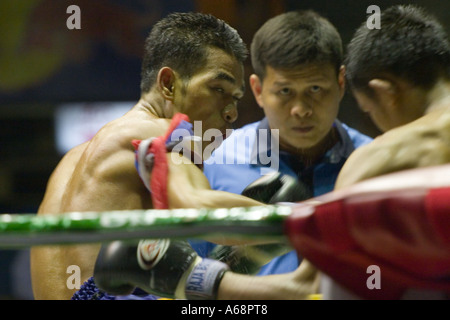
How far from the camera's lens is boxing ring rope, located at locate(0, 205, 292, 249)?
0.79 metres

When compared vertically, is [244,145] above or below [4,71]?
below

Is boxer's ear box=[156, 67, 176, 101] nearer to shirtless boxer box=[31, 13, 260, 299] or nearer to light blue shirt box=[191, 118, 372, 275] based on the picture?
shirtless boxer box=[31, 13, 260, 299]

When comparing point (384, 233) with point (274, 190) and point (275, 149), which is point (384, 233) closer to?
point (274, 190)

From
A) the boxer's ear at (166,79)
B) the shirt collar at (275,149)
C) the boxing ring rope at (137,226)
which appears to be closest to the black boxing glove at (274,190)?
the boxer's ear at (166,79)

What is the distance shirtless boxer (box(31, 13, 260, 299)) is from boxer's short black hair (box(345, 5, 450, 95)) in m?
0.40

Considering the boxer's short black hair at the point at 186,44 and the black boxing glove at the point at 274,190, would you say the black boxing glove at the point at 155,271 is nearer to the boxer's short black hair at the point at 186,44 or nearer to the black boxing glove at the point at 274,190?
the black boxing glove at the point at 274,190

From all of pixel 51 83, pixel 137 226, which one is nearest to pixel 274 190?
pixel 137 226

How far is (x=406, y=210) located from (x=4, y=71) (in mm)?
3141

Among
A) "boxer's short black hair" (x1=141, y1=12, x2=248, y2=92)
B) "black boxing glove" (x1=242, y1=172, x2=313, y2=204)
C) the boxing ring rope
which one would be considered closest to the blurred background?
"boxer's short black hair" (x1=141, y1=12, x2=248, y2=92)

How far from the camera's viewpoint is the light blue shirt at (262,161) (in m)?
2.10

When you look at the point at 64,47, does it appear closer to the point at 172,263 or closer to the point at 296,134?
the point at 296,134

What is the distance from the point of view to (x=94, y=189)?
60.7 inches
